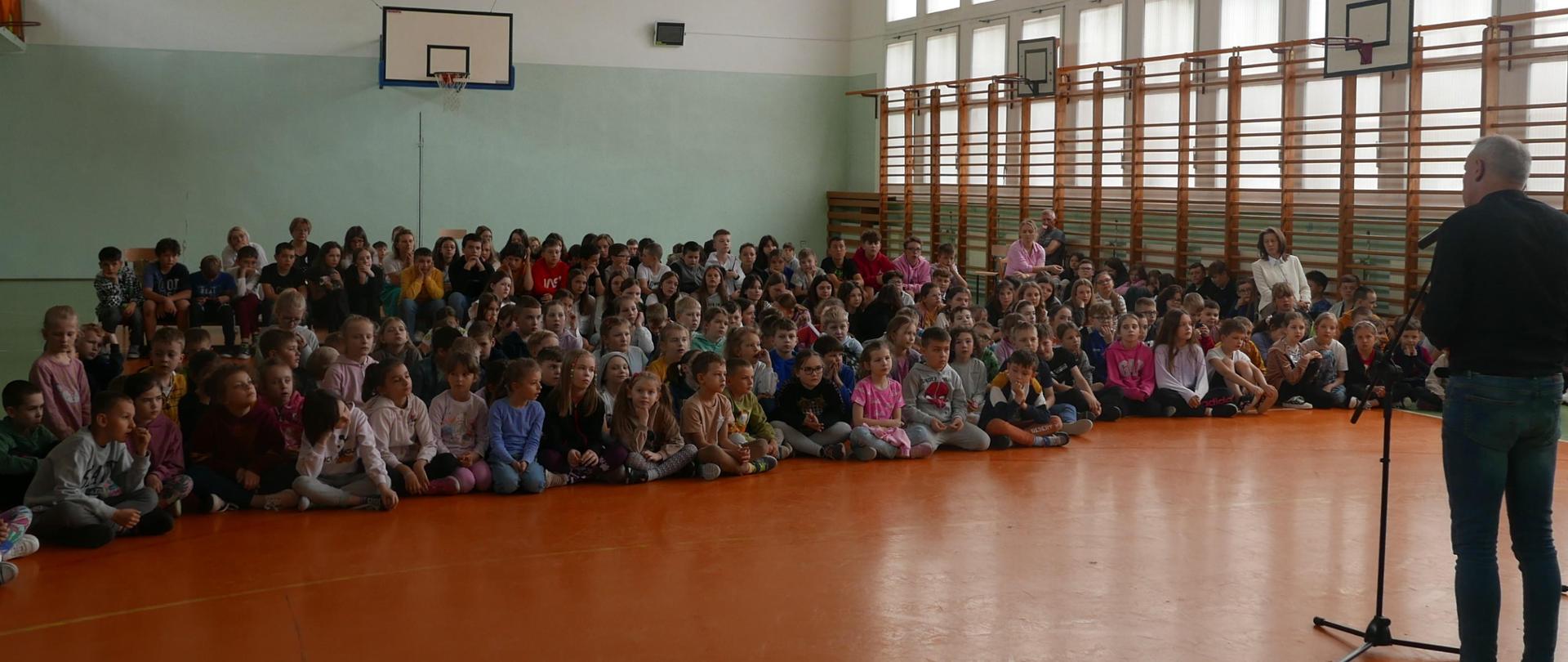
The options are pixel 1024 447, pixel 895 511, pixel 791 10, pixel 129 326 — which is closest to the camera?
pixel 895 511

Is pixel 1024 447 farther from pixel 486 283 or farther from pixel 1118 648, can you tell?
pixel 486 283

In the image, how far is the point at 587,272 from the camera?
989 cm

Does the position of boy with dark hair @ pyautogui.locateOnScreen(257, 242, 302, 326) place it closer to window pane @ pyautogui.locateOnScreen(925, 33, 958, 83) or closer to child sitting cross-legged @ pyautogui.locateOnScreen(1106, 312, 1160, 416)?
child sitting cross-legged @ pyautogui.locateOnScreen(1106, 312, 1160, 416)

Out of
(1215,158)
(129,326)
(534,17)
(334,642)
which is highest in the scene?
(534,17)

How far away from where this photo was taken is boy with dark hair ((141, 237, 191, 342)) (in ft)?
30.8

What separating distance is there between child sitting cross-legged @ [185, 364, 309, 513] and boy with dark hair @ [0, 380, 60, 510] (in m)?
0.58

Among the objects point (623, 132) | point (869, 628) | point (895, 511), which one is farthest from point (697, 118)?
point (869, 628)

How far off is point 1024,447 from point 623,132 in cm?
Answer: 1060

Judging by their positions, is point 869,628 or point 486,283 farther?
point 486,283

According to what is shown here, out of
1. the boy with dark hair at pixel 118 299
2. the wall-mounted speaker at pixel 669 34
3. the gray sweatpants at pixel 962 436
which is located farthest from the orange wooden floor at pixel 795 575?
the wall-mounted speaker at pixel 669 34

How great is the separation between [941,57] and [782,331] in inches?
363

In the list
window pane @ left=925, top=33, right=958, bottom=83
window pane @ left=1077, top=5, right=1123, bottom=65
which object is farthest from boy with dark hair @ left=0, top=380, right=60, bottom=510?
window pane @ left=925, top=33, right=958, bottom=83

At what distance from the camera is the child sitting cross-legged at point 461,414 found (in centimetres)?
591

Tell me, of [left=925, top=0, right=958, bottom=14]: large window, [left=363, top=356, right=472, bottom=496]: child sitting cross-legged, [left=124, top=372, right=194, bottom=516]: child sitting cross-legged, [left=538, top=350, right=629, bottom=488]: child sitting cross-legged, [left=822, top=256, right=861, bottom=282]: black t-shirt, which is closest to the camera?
[left=124, top=372, right=194, bottom=516]: child sitting cross-legged
